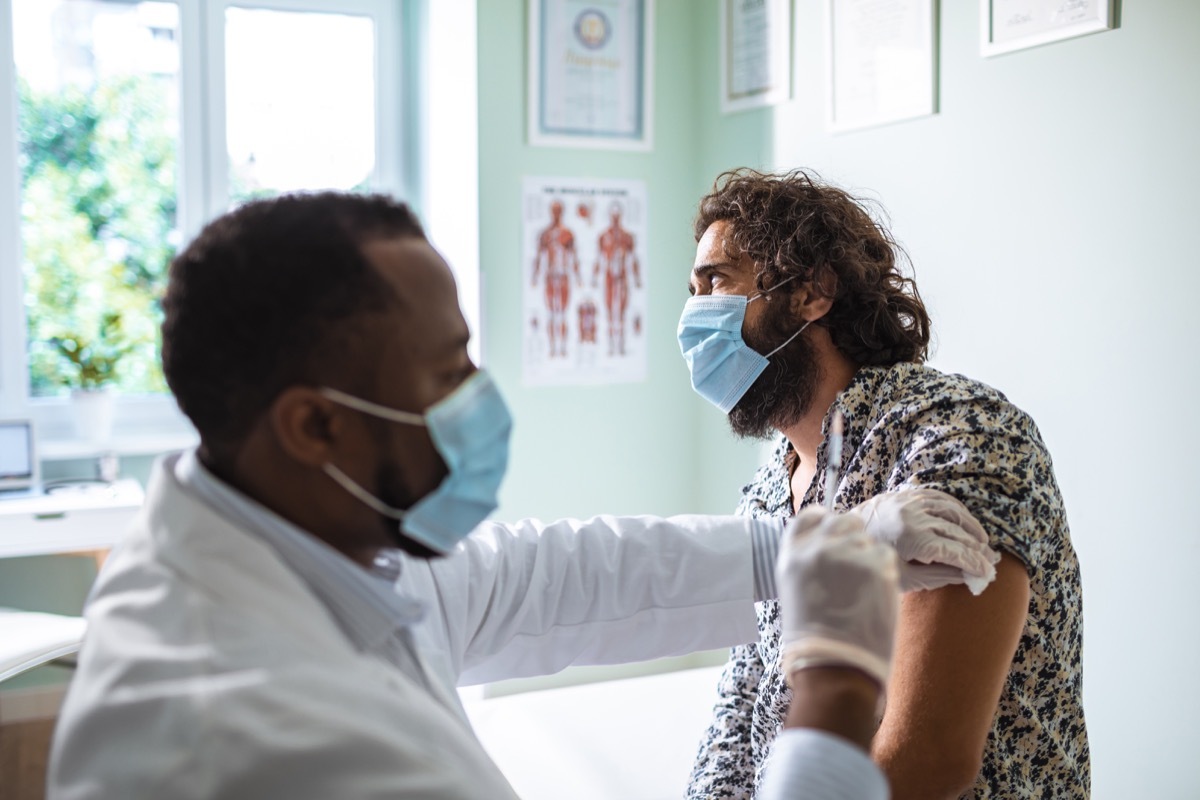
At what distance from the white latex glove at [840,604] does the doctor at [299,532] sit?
289mm

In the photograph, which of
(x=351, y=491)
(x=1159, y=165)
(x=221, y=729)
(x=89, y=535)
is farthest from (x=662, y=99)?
(x=221, y=729)

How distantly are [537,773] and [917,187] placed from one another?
1.51m

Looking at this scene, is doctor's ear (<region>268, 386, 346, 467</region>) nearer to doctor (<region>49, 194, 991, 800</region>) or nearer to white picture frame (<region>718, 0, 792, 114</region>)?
doctor (<region>49, 194, 991, 800</region>)

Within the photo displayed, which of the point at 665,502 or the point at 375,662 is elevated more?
the point at 375,662

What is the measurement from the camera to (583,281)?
3.33m

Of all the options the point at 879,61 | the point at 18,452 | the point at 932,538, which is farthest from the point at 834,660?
the point at 18,452

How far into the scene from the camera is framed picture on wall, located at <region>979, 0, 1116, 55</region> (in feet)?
6.32

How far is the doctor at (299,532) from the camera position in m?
0.76

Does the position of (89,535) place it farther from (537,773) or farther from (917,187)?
(917,187)

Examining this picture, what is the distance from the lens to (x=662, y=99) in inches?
132

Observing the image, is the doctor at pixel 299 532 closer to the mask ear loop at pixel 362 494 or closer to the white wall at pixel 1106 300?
the mask ear loop at pixel 362 494

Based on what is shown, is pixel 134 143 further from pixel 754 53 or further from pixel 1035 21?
pixel 1035 21

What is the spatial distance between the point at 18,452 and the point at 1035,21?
3.00 meters

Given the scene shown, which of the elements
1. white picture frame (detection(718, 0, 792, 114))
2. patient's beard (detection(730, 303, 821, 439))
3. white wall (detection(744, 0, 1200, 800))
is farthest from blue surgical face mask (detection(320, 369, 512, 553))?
white picture frame (detection(718, 0, 792, 114))
